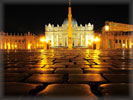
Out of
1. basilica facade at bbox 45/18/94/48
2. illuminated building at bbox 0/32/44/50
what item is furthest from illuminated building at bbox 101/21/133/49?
basilica facade at bbox 45/18/94/48

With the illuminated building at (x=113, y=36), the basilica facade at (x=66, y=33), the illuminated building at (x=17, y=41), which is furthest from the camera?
the basilica facade at (x=66, y=33)

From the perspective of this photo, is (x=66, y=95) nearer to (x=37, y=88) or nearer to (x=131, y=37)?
(x=37, y=88)

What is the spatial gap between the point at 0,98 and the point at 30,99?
0.77 feet

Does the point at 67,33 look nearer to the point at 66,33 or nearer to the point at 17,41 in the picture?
the point at 66,33

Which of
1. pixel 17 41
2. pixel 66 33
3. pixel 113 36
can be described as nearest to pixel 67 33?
pixel 66 33

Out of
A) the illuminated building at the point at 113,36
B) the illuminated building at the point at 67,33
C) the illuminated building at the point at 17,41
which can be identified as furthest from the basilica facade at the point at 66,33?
the illuminated building at the point at 113,36

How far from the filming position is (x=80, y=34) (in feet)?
234

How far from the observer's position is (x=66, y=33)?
7006cm

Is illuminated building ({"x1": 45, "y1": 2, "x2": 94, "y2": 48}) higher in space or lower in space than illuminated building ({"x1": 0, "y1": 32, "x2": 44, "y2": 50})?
higher

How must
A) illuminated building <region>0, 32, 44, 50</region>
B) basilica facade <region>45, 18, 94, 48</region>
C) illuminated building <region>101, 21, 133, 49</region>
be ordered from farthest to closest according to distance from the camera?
basilica facade <region>45, 18, 94, 48</region>, illuminated building <region>0, 32, 44, 50</region>, illuminated building <region>101, 21, 133, 49</region>

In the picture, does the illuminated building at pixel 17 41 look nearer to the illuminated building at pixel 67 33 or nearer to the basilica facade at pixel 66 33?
the basilica facade at pixel 66 33

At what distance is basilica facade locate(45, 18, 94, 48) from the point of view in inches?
2749

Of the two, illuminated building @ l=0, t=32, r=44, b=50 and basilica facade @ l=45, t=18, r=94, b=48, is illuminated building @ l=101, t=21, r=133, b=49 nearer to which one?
illuminated building @ l=0, t=32, r=44, b=50

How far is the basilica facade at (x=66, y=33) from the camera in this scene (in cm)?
6981
